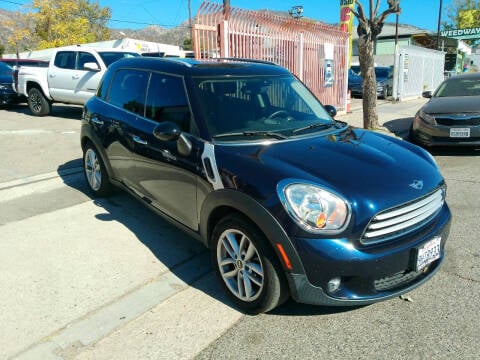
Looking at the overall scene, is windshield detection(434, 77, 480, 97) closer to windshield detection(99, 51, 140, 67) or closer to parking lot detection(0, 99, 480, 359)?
parking lot detection(0, 99, 480, 359)

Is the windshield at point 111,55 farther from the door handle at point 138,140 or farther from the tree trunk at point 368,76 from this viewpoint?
the door handle at point 138,140

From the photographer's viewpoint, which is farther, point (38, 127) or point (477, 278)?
point (38, 127)

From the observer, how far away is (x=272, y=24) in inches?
410

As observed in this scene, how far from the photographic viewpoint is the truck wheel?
11570 mm

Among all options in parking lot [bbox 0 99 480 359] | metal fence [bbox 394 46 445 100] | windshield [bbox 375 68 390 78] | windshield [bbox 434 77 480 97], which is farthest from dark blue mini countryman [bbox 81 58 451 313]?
windshield [bbox 375 68 390 78]

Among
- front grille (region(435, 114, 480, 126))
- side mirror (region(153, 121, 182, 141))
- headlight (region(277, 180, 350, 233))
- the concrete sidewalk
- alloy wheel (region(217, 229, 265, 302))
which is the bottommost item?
the concrete sidewalk

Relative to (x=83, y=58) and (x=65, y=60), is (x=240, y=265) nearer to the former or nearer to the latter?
(x=83, y=58)

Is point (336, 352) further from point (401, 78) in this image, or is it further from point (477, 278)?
point (401, 78)

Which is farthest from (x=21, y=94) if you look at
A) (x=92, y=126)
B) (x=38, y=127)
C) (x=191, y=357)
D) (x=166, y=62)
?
(x=191, y=357)

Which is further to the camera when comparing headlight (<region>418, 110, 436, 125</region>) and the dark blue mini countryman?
headlight (<region>418, 110, 436, 125</region>)

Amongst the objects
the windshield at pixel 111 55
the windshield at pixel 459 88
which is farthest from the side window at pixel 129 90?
the windshield at pixel 459 88

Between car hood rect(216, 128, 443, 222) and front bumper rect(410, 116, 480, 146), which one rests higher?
car hood rect(216, 128, 443, 222)

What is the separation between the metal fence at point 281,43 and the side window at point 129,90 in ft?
14.5

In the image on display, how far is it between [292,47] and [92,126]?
7.76 m
